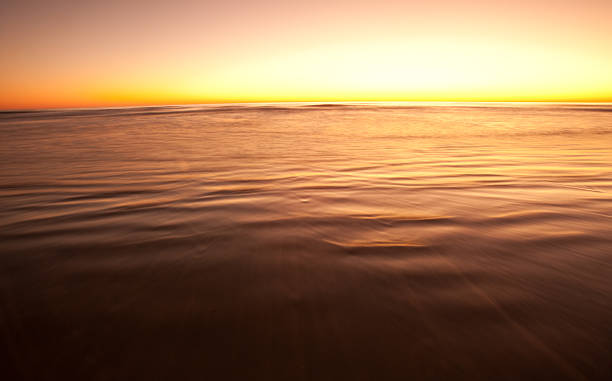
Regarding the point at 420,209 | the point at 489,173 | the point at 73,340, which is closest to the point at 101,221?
the point at 73,340

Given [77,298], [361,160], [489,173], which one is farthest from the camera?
[361,160]

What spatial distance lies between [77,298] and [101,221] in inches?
40.1

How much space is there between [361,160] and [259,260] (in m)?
3.35

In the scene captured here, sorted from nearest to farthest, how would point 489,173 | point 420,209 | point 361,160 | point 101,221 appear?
1. point 101,221
2. point 420,209
3. point 489,173
4. point 361,160

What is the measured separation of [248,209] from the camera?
2254mm

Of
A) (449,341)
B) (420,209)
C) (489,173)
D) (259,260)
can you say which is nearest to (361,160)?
(489,173)

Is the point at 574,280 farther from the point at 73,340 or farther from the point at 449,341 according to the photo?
the point at 73,340

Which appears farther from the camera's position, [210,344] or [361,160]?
[361,160]

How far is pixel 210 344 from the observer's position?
90 centimetres

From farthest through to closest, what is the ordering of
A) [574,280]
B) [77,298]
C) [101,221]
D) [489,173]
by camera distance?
[489,173]
[101,221]
[574,280]
[77,298]

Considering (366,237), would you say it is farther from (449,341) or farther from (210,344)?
(210,344)

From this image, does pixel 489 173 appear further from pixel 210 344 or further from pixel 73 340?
pixel 73 340

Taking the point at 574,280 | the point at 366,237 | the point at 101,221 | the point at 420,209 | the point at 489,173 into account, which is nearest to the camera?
the point at 574,280

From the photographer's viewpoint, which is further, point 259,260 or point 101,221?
point 101,221
